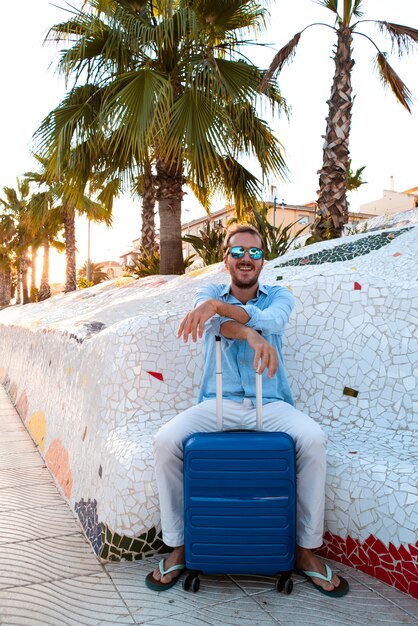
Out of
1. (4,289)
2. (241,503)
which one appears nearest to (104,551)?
(241,503)

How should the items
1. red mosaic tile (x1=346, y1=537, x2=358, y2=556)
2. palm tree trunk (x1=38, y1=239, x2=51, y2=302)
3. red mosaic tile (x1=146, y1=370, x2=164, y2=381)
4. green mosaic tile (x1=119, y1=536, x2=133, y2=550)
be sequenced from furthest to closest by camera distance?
palm tree trunk (x1=38, y1=239, x2=51, y2=302) → red mosaic tile (x1=146, y1=370, x2=164, y2=381) → green mosaic tile (x1=119, y1=536, x2=133, y2=550) → red mosaic tile (x1=346, y1=537, x2=358, y2=556)

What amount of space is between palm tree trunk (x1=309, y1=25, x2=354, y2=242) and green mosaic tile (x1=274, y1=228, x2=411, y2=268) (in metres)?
1.31

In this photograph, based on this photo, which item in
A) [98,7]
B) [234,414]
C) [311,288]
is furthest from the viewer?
[98,7]

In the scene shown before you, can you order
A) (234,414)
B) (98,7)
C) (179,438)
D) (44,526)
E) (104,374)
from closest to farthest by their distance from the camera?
(179,438), (234,414), (44,526), (104,374), (98,7)

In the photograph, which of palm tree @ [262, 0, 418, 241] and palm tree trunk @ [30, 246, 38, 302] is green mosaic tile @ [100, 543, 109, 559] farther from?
palm tree trunk @ [30, 246, 38, 302]

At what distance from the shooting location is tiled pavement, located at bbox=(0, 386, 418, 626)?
6.24 feet

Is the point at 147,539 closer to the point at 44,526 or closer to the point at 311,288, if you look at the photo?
the point at 44,526

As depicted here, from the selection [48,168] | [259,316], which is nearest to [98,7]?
[48,168]

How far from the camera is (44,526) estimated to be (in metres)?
2.80

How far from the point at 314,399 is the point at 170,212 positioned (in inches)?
227

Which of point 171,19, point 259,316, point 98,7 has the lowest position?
point 259,316

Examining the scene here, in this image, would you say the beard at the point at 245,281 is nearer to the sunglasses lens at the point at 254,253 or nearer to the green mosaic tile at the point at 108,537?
the sunglasses lens at the point at 254,253

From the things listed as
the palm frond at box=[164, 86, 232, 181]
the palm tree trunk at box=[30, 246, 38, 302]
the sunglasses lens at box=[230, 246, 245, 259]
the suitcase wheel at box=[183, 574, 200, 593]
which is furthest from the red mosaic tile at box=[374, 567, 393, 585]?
the palm tree trunk at box=[30, 246, 38, 302]

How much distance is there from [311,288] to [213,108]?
3923 millimetres
